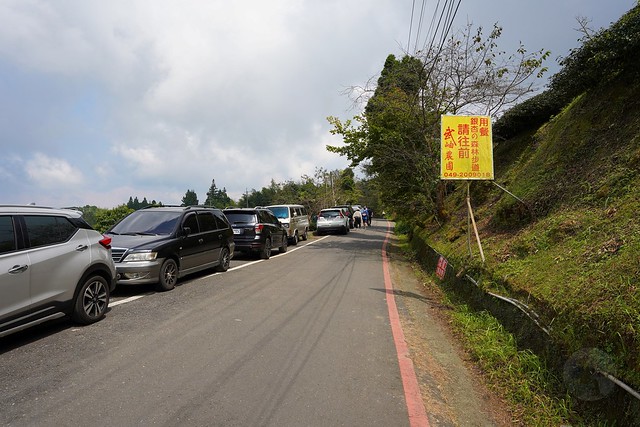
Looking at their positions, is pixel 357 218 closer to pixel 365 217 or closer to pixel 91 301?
pixel 365 217

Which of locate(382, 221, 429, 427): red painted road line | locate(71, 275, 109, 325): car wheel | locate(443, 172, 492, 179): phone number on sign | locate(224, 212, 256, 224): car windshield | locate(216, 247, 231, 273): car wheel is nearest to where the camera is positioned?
locate(382, 221, 429, 427): red painted road line

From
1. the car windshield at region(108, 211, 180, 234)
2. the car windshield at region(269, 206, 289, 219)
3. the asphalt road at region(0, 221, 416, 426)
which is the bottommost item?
the asphalt road at region(0, 221, 416, 426)

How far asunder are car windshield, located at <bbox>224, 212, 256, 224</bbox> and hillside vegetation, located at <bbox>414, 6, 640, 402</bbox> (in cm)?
588

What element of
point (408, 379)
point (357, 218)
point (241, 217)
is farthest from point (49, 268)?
point (357, 218)

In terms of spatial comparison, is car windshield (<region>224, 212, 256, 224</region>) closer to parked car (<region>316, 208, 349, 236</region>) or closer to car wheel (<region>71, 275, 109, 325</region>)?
car wheel (<region>71, 275, 109, 325</region>)

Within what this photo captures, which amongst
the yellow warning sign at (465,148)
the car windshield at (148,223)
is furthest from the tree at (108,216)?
the yellow warning sign at (465,148)

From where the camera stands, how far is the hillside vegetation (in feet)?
11.9

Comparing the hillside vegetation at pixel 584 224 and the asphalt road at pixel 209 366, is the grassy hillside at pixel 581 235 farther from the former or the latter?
the asphalt road at pixel 209 366

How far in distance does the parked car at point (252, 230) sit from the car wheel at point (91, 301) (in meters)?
6.81

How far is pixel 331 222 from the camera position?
82.9 ft

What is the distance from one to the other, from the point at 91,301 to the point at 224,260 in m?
4.75

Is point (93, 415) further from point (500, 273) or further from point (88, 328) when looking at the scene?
point (500, 273)

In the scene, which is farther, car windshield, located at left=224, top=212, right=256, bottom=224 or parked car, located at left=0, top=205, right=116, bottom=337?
car windshield, located at left=224, top=212, right=256, bottom=224

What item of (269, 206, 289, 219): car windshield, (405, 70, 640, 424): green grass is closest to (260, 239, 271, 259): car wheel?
(269, 206, 289, 219): car windshield
